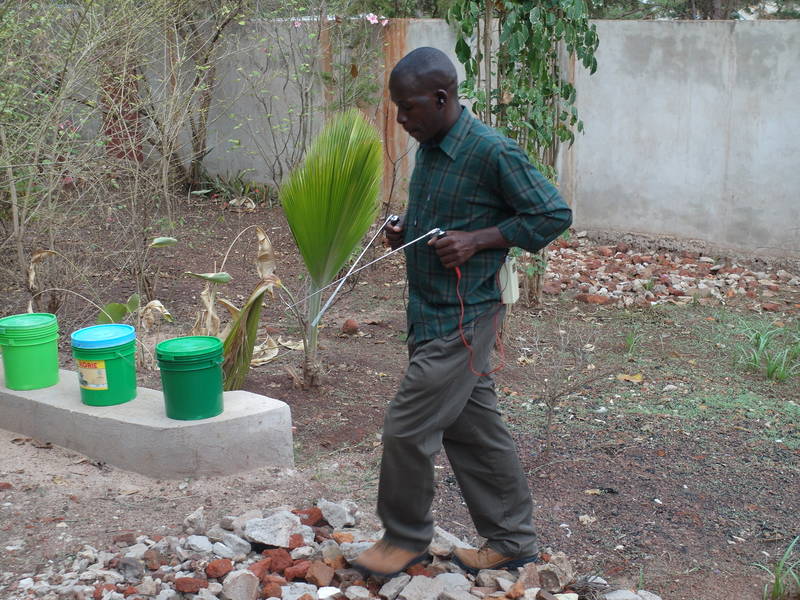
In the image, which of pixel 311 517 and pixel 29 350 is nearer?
pixel 311 517

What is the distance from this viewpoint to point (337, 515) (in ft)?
11.9

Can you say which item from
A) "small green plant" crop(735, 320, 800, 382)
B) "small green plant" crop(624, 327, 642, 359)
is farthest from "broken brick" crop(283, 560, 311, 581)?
"small green plant" crop(735, 320, 800, 382)

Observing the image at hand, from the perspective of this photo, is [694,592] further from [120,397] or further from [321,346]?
[321,346]

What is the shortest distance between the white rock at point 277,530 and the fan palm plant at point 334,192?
1.49 meters

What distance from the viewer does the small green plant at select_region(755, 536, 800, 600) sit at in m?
3.23

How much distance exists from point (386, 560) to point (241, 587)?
1.60 ft

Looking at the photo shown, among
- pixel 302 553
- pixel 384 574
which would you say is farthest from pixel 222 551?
pixel 384 574

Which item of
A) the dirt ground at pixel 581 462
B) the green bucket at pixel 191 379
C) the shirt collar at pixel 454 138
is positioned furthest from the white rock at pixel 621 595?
the green bucket at pixel 191 379

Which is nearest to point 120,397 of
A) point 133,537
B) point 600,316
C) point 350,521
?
point 133,537

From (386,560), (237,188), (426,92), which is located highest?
(426,92)

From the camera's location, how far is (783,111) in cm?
819

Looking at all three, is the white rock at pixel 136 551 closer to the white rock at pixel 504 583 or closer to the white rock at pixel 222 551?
the white rock at pixel 222 551

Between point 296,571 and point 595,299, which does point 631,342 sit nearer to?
point 595,299

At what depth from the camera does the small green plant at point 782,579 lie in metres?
3.23
